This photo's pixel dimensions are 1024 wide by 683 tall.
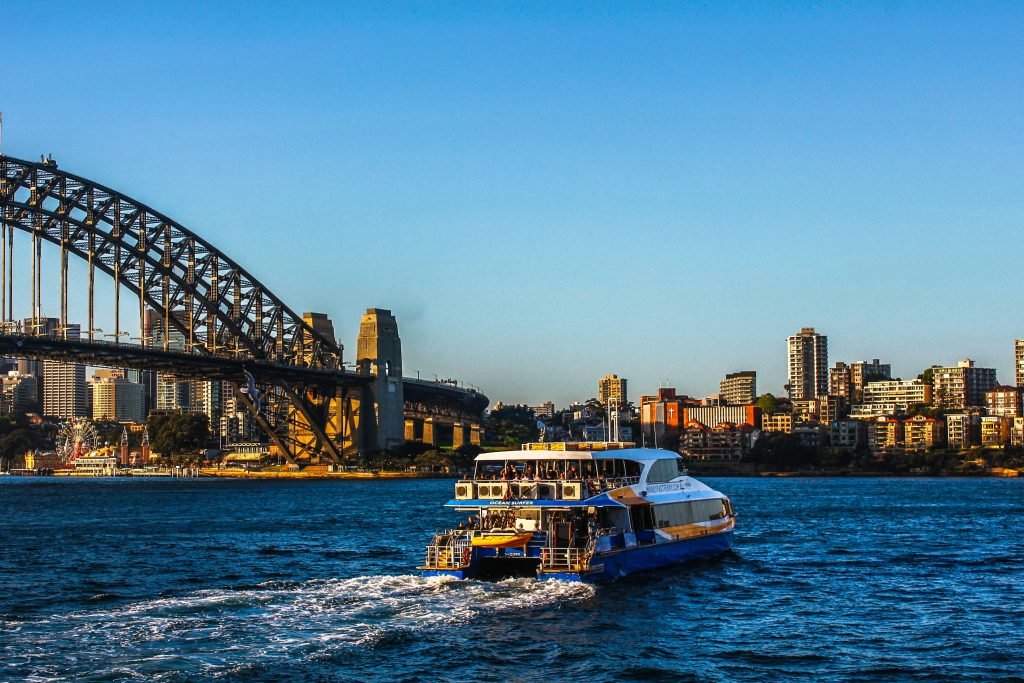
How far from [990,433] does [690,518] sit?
470 feet

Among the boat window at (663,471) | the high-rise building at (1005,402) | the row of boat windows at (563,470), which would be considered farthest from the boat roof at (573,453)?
the high-rise building at (1005,402)

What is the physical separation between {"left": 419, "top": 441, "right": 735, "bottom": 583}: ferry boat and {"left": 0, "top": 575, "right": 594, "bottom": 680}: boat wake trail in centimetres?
82

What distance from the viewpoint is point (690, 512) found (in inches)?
1560

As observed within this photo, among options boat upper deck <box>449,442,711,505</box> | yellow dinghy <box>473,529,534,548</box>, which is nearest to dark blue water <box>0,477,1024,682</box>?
yellow dinghy <box>473,529,534,548</box>

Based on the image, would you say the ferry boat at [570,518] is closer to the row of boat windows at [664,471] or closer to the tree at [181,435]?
the row of boat windows at [664,471]

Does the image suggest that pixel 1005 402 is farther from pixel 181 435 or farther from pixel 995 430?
pixel 181 435

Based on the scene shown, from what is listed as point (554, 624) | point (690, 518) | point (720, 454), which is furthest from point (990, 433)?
point (554, 624)

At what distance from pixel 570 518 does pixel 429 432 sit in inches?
4973

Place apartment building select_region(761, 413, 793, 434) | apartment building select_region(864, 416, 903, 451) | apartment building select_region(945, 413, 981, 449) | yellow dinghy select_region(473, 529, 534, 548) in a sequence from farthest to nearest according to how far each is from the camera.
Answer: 1. apartment building select_region(761, 413, 793, 434)
2. apartment building select_region(864, 416, 903, 451)
3. apartment building select_region(945, 413, 981, 449)
4. yellow dinghy select_region(473, 529, 534, 548)

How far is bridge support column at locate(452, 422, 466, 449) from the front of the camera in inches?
6363

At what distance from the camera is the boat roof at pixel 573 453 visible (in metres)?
36.0

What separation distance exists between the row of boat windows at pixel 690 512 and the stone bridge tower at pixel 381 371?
90046 millimetres

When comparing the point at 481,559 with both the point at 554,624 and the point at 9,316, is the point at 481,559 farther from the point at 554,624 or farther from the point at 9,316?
the point at 9,316

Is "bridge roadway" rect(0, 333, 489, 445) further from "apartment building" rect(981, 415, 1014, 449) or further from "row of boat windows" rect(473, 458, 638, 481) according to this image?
"apartment building" rect(981, 415, 1014, 449)
